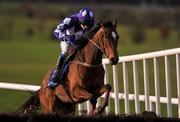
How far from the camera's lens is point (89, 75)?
7.34 meters

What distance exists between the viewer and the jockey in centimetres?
760

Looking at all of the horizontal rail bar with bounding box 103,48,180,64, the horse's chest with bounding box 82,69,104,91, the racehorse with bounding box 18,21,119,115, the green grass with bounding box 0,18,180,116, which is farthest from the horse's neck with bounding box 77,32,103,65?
the green grass with bounding box 0,18,180,116

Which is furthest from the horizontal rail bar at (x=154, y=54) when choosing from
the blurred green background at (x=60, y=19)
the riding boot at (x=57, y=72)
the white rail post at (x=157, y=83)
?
the blurred green background at (x=60, y=19)

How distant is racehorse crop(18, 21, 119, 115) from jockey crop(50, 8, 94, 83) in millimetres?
129

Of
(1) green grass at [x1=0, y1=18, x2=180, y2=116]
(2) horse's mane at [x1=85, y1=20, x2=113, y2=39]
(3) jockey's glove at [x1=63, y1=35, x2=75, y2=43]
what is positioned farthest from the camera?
(1) green grass at [x1=0, y1=18, x2=180, y2=116]

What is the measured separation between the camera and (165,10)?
4819 centimetres

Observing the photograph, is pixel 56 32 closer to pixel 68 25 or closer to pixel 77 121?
pixel 68 25

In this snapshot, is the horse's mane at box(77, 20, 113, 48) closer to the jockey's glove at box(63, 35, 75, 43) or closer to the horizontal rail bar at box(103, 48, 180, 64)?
the jockey's glove at box(63, 35, 75, 43)

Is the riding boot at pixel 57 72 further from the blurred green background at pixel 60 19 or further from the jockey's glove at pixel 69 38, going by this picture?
the blurred green background at pixel 60 19

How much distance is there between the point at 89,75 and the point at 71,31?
64 centimetres

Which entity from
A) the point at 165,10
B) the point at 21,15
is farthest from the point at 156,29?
the point at 21,15

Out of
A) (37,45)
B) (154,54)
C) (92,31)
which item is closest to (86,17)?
(92,31)

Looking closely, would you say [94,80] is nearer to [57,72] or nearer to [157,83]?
[57,72]

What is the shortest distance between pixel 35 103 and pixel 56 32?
84 cm
